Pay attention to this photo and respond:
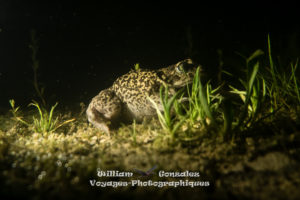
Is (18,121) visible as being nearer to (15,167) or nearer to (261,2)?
(15,167)

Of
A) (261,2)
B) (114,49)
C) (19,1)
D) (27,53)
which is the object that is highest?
(19,1)

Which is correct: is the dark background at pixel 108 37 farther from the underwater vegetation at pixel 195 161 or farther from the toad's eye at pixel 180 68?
the underwater vegetation at pixel 195 161

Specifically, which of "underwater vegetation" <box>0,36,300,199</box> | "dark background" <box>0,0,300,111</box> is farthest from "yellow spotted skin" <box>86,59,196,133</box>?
"dark background" <box>0,0,300,111</box>

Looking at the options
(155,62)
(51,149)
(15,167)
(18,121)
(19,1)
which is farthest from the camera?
(19,1)

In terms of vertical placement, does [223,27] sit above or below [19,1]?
below

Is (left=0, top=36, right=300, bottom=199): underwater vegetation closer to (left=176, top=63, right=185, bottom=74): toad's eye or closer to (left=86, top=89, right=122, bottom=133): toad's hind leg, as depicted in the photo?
(left=176, top=63, right=185, bottom=74): toad's eye

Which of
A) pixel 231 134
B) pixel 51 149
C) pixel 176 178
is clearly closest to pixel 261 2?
pixel 231 134

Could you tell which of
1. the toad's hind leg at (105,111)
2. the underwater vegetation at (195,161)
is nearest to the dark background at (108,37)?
the toad's hind leg at (105,111)
